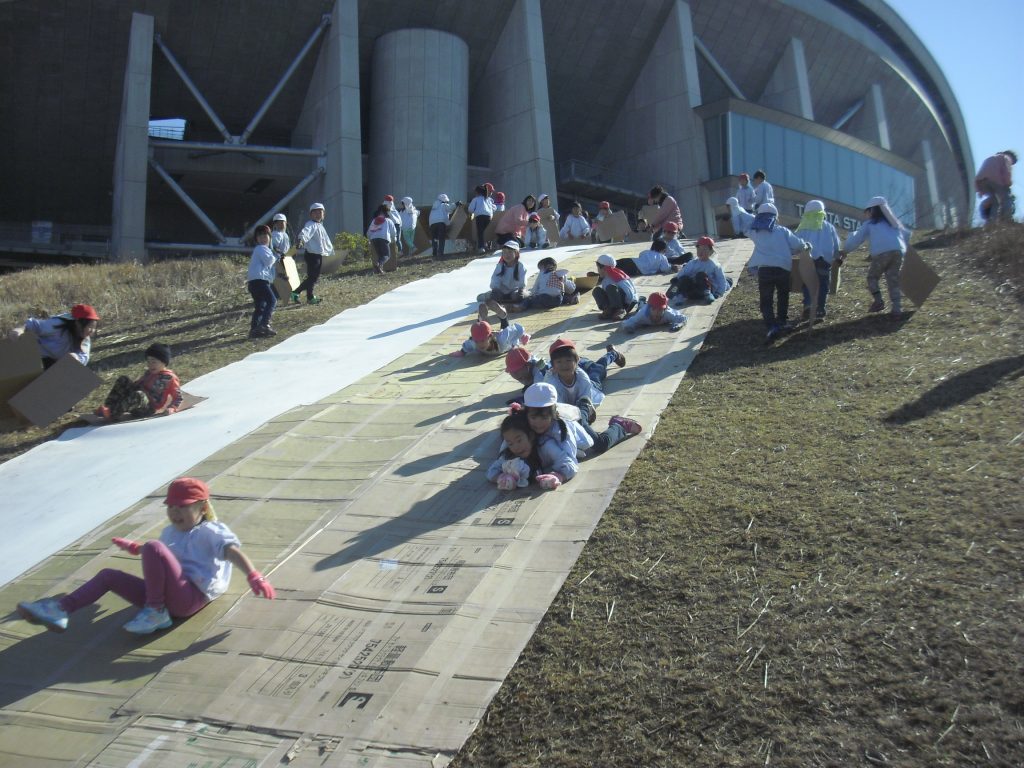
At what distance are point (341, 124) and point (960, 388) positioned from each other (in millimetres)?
25388

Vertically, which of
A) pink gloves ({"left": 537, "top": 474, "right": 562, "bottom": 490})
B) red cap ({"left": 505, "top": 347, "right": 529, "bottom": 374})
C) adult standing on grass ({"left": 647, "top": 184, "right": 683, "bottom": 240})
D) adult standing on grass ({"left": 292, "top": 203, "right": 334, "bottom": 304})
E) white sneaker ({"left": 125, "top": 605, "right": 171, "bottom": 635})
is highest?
adult standing on grass ({"left": 647, "top": 184, "right": 683, "bottom": 240})

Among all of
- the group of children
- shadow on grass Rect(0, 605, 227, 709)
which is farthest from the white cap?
the group of children

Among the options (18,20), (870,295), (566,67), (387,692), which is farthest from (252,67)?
(387,692)

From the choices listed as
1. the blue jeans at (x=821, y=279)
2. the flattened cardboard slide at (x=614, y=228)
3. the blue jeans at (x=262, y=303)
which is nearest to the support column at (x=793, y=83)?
the flattened cardboard slide at (x=614, y=228)

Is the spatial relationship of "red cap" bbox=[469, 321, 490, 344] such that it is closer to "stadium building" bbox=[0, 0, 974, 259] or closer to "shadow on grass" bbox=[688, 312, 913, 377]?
"shadow on grass" bbox=[688, 312, 913, 377]

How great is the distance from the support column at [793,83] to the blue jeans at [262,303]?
104 feet

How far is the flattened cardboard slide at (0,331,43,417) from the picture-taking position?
32.7ft

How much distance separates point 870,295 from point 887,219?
1.59 meters

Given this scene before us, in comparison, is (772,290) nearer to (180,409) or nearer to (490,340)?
(490,340)

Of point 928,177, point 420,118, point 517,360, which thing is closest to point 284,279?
point 517,360

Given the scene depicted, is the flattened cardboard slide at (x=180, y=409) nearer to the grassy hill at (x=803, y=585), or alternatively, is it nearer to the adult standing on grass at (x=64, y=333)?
the grassy hill at (x=803, y=585)

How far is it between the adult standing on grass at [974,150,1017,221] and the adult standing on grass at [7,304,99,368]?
14.4m

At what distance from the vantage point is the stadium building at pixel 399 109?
1202 inches

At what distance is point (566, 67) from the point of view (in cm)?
3766
